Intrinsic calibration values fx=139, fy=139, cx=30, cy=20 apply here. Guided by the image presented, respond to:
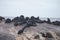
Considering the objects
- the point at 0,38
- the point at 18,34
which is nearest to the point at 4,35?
the point at 0,38

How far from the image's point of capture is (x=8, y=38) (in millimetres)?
9188

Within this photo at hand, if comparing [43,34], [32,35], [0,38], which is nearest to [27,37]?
[32,35]

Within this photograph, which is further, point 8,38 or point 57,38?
point 57,38

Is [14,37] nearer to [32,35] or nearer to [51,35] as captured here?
[32,35]

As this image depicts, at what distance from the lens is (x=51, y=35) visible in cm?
1006

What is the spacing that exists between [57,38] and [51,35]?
18.7 inches

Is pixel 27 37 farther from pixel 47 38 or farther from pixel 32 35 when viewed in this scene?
pixel 47 38

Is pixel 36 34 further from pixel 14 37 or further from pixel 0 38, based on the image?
pixel 0 38

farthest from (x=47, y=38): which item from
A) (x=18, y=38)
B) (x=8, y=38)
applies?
(x=8, y=38)

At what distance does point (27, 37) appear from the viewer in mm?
9680

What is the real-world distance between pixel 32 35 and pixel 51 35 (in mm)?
1386

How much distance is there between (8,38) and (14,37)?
0.44m

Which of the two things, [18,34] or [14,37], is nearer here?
[14,37]

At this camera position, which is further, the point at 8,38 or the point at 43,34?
the point at 43,34
